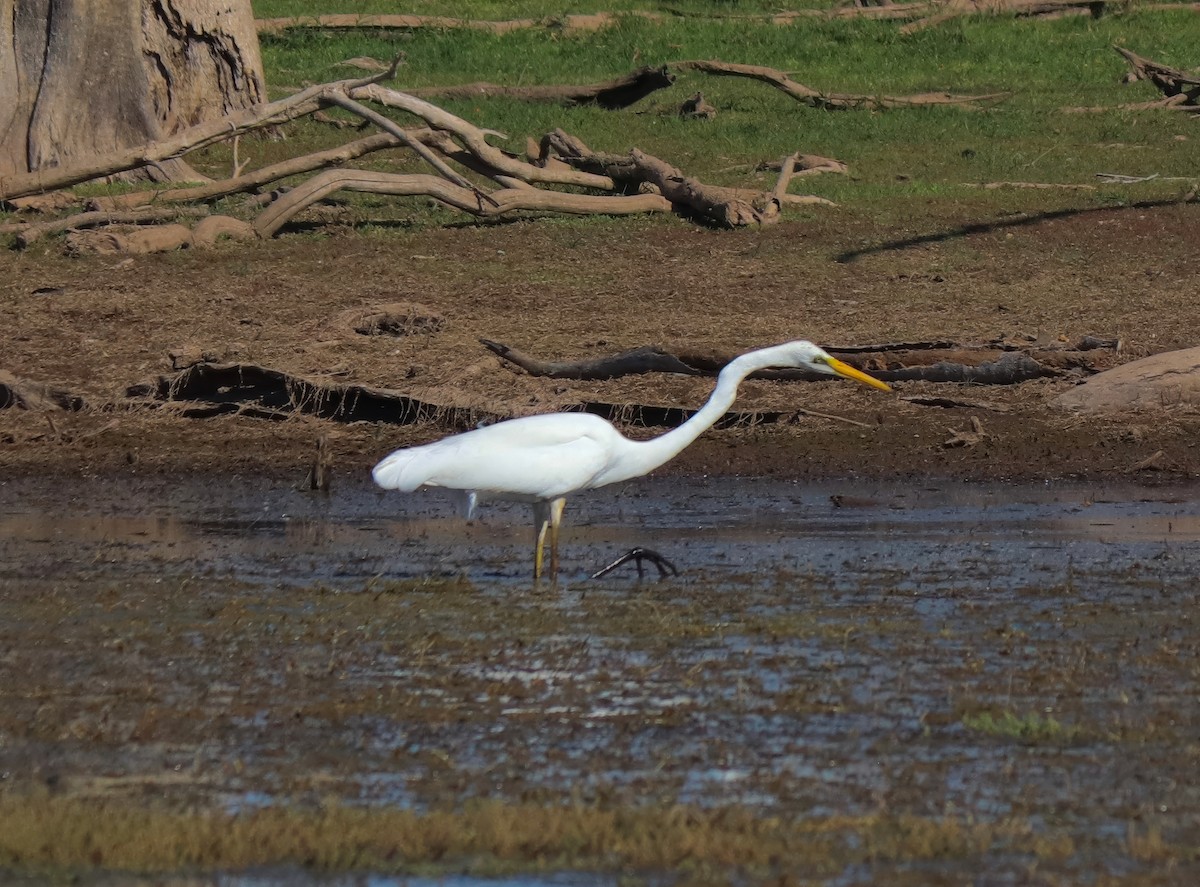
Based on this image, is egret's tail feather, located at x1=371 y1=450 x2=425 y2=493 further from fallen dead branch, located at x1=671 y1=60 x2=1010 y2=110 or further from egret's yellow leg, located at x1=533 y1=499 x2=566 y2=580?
fallen dead branch, located at x1=671 y1=60 x2=1010 y2=110

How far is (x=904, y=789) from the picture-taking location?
15.9ft

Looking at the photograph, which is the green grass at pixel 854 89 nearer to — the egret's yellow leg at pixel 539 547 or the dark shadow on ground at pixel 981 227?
the dark shadow on ground at pixel 981 227

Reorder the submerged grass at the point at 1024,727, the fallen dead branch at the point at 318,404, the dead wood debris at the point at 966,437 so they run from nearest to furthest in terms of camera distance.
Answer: the submerged grass at the point at 1024,727 → the dead wood debris at the point at 966,437 → the fallen dead branch at the point at 318,404

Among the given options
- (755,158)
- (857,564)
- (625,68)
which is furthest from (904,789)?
(625,68)

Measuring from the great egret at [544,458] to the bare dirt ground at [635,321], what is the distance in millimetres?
1911

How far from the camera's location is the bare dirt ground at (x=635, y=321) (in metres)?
10.3

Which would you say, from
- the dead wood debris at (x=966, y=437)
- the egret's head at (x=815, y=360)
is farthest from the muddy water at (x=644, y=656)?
the egret's head at (x=815, y=360)

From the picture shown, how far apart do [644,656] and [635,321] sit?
19.7ft

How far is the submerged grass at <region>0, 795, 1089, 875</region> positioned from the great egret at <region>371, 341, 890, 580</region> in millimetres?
3368

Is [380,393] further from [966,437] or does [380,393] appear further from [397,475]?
[966,437]

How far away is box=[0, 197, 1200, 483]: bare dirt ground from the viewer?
407 inches

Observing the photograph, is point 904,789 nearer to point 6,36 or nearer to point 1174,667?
point 1174,667

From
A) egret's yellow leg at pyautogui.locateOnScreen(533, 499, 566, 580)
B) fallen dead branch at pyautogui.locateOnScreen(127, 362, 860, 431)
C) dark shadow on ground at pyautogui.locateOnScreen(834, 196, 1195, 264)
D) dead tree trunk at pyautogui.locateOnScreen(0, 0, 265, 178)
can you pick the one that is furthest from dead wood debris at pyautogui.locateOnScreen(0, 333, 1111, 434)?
dead tree trunk at pyautogui.locateOnScreen(0, 0, 265, 178)

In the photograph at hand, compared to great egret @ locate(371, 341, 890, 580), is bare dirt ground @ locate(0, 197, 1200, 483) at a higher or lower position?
higher
